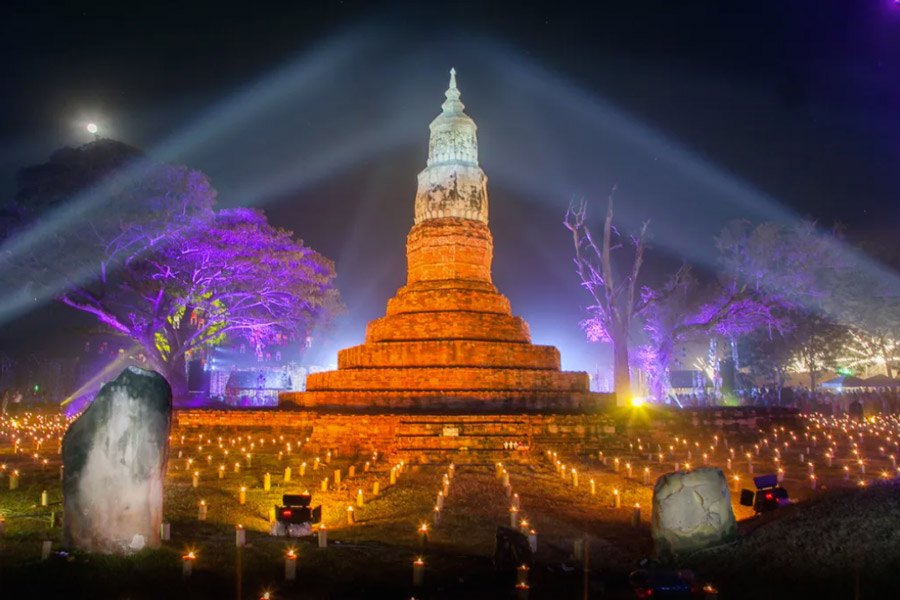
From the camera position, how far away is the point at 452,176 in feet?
77.4

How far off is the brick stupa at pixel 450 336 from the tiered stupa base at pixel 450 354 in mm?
35

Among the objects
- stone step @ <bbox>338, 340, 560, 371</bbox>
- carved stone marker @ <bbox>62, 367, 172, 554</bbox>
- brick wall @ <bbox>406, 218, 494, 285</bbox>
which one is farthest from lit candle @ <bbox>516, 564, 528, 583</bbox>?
brick wall @ <bbox>406, 218, 494, 285</bbox>

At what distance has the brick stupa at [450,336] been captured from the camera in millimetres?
18688

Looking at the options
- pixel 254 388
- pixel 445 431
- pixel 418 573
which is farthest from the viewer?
pixel 254 388

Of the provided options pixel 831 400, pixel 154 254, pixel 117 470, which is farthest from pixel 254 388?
pixel 831 400

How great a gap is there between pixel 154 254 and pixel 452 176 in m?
12.6

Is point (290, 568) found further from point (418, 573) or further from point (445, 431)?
point (445, 431)

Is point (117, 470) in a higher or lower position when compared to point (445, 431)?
higher

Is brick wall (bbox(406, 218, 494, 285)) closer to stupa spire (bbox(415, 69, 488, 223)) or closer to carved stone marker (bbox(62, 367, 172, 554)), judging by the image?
stupa spire (bbox(415, 69, 488, 223))

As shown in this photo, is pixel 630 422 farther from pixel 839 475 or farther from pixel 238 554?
pixel 238 554

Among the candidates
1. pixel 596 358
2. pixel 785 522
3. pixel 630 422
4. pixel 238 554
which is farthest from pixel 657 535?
pixel 596 358

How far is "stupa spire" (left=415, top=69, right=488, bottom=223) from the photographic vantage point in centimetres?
2347

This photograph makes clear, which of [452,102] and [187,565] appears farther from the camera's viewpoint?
[452,102]

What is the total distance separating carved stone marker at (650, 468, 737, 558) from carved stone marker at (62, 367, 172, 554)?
583cm
